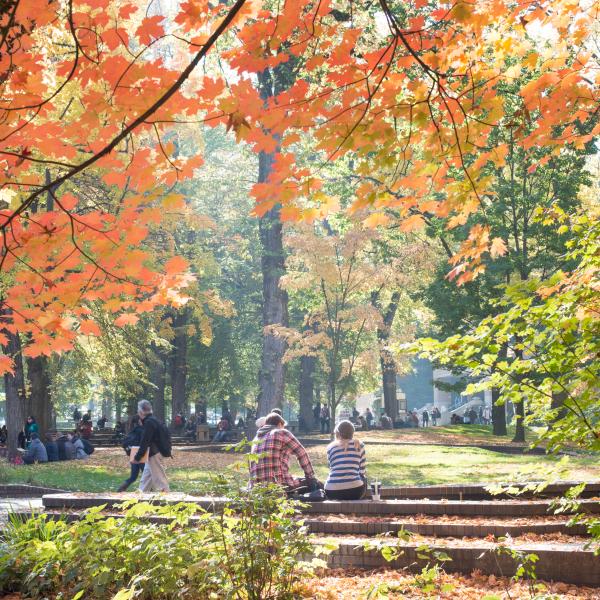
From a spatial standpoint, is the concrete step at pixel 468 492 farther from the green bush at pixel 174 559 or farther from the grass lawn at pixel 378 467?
the green bush at pixel 174 559

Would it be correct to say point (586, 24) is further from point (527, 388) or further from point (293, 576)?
point (293, 576)

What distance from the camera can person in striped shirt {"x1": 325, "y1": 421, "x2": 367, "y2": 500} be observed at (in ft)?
34.5

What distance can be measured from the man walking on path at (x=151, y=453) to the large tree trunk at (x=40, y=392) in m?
12.5

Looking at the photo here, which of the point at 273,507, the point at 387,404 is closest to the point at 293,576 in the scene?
the point at 273,507

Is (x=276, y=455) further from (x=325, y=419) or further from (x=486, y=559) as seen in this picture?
(x=325, y=419)

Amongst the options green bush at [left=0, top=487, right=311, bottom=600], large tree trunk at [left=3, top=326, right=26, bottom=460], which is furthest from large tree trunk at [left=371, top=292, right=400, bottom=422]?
green bush at [left=0, top=487, right=311, bottom=600]

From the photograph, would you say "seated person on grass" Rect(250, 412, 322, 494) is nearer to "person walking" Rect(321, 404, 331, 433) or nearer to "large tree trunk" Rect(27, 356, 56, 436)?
"large tree trunk" Rect(27, 356, 56, 436)

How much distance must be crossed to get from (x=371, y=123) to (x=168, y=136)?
26308 mm

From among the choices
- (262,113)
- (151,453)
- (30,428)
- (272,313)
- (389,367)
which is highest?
(272,313)

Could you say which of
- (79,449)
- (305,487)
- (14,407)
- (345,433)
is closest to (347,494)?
(305,487)

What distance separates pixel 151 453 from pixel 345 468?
3609 mm

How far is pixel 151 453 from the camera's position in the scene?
13.0m

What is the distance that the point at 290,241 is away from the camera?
83.1ft

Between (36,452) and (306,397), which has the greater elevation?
(306,397)
